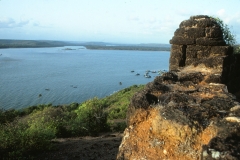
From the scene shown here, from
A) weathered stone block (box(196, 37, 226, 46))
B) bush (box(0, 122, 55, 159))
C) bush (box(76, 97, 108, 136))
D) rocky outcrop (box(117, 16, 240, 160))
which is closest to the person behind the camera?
rocky outcrop (box(117, 16, 240, 160))

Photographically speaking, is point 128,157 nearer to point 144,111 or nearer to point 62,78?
point 144,111

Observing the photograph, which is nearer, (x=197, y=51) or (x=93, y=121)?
(x=197, y=51)

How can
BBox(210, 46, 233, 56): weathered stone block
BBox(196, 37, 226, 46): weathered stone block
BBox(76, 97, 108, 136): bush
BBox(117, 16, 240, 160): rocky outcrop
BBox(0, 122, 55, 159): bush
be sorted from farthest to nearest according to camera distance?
BBox(76, 97, 108, 136): bush → BBox(0, 122, 55, 159): bush → BBox(196, 37, 226, 46): weathered stone block → BBox(210, 46, 233, 56): weathered stone block → BBox(117, 16, 240, 160): rocky outcrop

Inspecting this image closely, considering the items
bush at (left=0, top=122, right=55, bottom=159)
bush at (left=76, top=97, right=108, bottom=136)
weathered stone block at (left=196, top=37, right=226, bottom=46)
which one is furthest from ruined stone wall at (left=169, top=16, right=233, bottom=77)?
bush at (left=76, top=97, right=108, bottom=136)

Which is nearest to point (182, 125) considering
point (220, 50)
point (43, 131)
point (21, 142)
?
point (220, 50)

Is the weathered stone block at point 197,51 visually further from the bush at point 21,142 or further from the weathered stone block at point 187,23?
the bush at point 21,142

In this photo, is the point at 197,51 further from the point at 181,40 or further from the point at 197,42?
the point at 181,40

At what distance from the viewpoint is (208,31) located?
6.53 metres

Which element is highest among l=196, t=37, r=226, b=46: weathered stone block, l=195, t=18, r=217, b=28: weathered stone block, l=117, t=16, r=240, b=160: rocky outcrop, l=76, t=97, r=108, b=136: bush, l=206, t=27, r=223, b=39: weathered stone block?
l=195, t=18, r=217, b=28: weathered stone block

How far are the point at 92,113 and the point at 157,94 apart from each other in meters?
7.97

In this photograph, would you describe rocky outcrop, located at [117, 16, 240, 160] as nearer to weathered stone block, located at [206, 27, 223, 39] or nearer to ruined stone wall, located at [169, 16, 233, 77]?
ruined stone wall, located at [169, 16, 233, 77]

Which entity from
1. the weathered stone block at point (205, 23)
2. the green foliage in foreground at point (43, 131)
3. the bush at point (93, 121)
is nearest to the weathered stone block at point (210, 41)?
the weathered stone block at point (205, 23)

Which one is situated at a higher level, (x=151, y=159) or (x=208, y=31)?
(x=208, y=31)

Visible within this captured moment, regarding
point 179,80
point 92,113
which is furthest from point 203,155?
point 92,113
